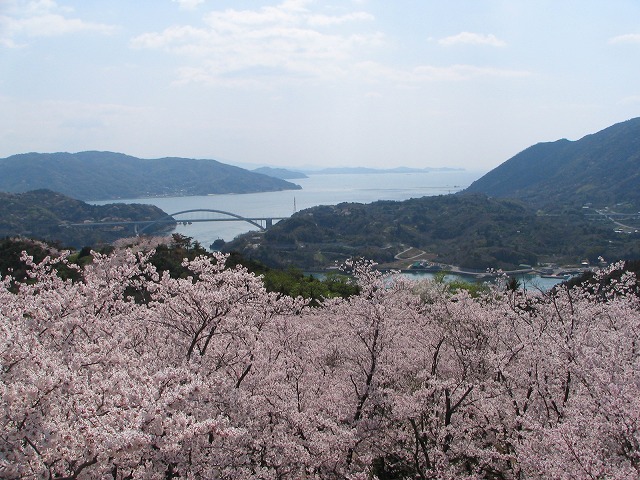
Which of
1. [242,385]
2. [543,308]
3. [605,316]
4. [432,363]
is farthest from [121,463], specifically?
[605,316]

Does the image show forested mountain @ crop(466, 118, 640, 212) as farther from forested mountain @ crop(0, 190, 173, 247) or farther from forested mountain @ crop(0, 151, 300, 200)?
forested mountain @ crop(0, 151, 300, 200)

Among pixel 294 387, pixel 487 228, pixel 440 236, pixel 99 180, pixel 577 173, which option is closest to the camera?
pixel 294 387

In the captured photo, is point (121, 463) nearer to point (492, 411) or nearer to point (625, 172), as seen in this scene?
point (492, 411)

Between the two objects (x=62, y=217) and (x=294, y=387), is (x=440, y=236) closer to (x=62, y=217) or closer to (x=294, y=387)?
(x=62, y=217)

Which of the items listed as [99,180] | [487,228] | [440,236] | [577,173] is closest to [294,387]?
[487,228]

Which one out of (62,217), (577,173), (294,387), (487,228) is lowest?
(487,228)
